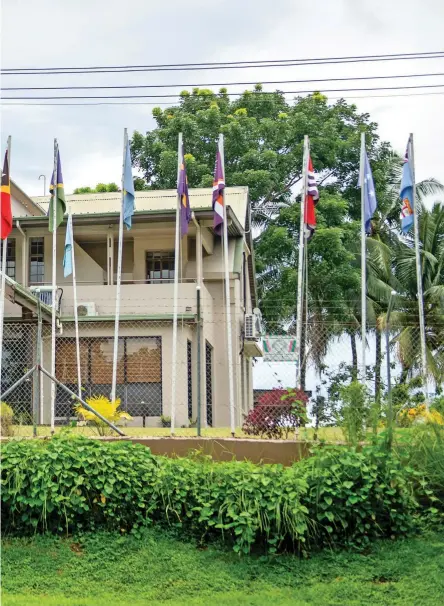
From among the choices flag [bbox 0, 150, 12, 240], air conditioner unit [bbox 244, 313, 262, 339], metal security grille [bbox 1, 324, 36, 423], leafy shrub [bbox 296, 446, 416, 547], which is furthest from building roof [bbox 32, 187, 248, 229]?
A: leafy shrub [bbox 296, 446, 416, 547]

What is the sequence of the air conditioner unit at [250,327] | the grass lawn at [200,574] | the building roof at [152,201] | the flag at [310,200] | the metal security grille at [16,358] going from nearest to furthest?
the grass lawn at [200,574], the flag at [310,200], the metal security grille at [16,358], the air conditioner unit at [250,327], the building roof at [152,201]

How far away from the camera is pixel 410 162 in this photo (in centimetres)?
1534

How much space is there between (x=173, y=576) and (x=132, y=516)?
113 centimetres

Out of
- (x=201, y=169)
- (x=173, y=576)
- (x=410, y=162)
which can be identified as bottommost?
(x=173, y=576)

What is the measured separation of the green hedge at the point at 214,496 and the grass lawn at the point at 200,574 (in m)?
0.21

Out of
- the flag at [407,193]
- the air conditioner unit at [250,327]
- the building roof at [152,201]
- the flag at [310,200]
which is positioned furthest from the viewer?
the building roof at [152,201]

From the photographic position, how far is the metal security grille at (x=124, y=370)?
63.7 feet

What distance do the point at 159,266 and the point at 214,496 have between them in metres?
14.4

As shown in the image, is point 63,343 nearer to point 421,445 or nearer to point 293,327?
point 421,445

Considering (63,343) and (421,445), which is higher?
(63,343)

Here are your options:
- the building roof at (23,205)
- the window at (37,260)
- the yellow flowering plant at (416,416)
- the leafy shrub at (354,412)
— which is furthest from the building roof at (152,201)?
the leafy shrub at (354,412)

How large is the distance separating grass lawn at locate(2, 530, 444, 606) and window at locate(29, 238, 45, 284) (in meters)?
14.4

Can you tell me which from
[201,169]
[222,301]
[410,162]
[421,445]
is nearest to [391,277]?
[201,169]

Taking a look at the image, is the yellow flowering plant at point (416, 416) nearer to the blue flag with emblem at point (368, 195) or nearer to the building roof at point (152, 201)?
the blue flag with emblem at point (368, 195)
